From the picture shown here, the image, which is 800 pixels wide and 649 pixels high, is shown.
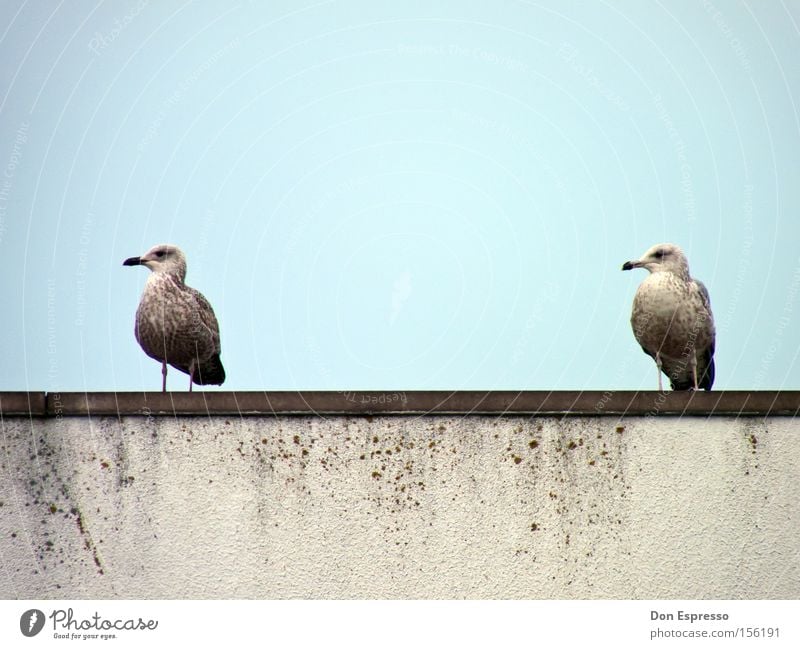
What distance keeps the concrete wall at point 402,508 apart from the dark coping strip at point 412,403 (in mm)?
54

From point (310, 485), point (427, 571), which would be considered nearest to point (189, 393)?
point (310, 485)

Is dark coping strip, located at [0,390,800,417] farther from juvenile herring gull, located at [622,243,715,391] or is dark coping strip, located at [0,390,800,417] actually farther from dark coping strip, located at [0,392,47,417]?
juvenile herring gull, located at [622,243,715,391]

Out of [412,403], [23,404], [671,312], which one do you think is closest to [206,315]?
[23,404]

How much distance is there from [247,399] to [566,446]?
6.49ft

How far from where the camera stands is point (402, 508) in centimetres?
647

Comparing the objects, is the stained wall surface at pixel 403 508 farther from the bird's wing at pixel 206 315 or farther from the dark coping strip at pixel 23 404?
the bird's wing at pixel 206 315

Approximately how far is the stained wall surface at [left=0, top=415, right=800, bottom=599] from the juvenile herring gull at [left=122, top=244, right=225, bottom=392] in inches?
85.8

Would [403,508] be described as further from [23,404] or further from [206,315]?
[206,315]

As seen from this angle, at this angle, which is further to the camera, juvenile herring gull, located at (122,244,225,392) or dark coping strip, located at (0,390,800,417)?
juvenile herring gull, located at (122,244,225,392)

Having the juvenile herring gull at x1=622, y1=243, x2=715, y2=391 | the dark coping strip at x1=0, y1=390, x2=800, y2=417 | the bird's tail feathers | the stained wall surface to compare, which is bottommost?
the stained wall surface

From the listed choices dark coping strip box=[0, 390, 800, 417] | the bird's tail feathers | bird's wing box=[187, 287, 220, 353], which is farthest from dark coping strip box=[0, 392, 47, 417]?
the bird's tail feathers

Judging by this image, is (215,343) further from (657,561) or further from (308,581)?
(657,561)

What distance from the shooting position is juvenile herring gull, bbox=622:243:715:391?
8.69 meters

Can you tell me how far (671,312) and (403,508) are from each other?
3.32 meters
